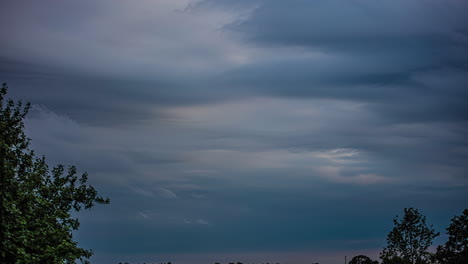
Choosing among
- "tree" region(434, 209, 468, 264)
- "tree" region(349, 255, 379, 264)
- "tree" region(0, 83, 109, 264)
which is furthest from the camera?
"tree" region(349, 255, 379, 264)

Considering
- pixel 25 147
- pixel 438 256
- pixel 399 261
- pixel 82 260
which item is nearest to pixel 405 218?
pixel 399 261

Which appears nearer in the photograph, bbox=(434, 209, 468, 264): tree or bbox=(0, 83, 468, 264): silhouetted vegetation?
bbox=(0, 83, 468, 264): silhouetted vegetation

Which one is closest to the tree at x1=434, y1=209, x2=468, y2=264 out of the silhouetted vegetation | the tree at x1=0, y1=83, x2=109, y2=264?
the silhouetted vegetation

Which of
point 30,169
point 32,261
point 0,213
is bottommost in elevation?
point 32,261

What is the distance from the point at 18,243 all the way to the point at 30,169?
11030 millimetres

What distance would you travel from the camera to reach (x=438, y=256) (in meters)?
64.2

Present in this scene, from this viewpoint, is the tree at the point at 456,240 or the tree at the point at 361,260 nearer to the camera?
the tree at the point at 456,240

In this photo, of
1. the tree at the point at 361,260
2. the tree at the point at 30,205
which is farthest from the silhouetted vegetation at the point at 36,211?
the tree at the point at 361,260

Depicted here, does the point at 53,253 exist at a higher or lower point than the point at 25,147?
lower

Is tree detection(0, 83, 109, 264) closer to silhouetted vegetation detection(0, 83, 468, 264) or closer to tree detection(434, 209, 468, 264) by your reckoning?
silhouetted vegetation detection(0, 83, 468, 264)

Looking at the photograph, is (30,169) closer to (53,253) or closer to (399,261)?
(53,253)

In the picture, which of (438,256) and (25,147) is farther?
(438,256)

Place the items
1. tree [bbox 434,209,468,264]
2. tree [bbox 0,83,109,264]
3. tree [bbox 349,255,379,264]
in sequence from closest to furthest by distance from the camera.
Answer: tree [bbox 0,83,109,264]
tree [bbox 434,209,468,264]
tree [bbox 349,255,379,264]

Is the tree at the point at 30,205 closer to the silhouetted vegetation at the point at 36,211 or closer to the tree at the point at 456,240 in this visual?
the silhouetted vegetation at the point at 36,211
